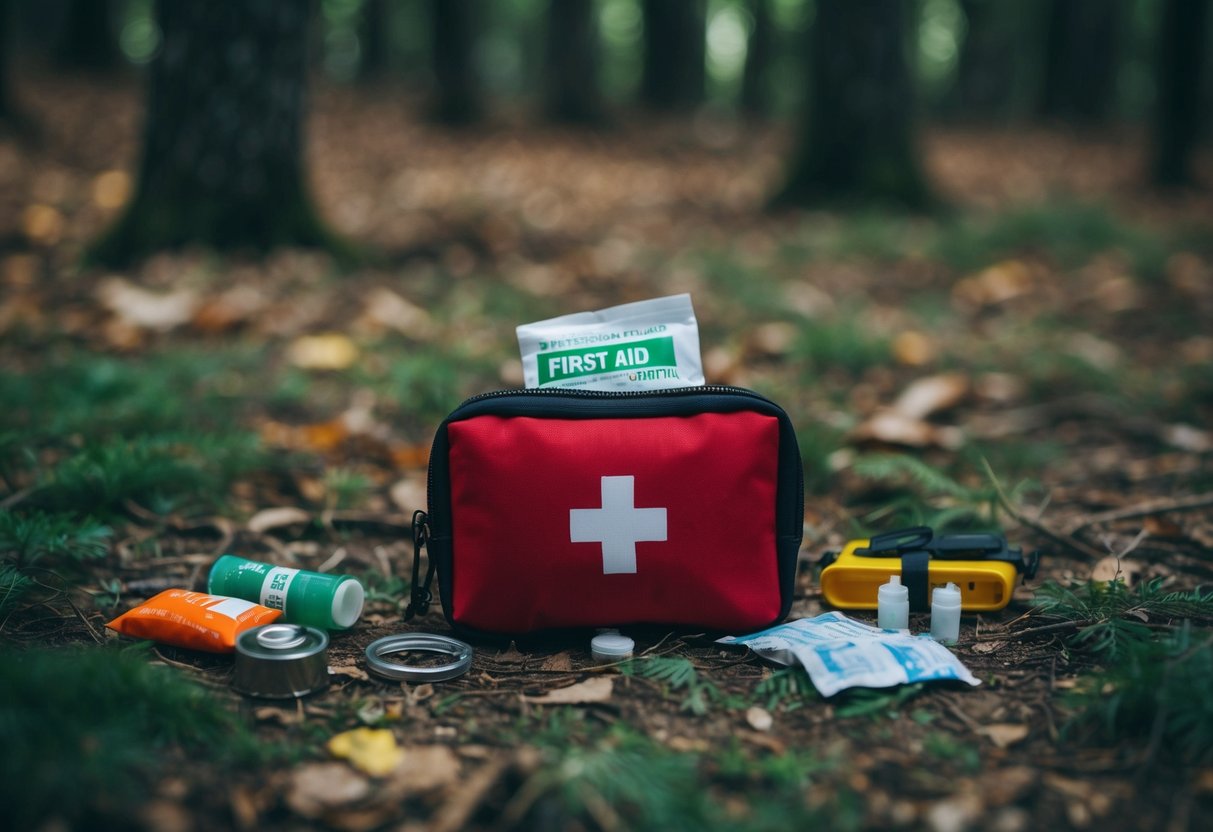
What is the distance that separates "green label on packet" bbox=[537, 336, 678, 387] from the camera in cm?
207

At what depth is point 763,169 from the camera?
9164 mm

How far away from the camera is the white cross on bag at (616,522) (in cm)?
186

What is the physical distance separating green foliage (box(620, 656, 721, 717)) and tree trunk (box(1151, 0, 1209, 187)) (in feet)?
24.0

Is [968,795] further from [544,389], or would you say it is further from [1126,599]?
[544,389]

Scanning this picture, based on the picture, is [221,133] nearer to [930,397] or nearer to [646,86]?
[930,397]

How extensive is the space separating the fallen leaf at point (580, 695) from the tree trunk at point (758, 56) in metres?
15.3

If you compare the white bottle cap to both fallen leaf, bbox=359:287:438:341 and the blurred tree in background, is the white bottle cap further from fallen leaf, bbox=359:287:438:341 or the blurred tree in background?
the blurred tree in background

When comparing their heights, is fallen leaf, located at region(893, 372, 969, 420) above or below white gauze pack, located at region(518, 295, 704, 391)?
below

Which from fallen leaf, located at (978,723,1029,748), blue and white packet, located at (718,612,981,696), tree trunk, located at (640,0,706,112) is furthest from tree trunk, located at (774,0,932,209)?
tree trunk, located at (640,0,706,112)

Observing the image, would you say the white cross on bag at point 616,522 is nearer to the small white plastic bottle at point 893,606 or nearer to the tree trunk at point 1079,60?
the small white plastic bottle at point 893,606

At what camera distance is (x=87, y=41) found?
1100 centimetres

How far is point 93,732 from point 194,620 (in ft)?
1.51

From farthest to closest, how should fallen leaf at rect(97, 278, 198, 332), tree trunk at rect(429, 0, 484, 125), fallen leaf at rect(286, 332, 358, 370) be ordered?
tree trunk at rect(429, 0, 484, 125) < fallen leaf at rect(97, 278, 198, 332) < fallen leaf at rect(286, 332, 358, 370)

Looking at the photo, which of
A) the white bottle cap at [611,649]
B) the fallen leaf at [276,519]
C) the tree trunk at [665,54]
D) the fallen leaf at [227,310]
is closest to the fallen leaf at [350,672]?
the white bottle cap at [611,649]
